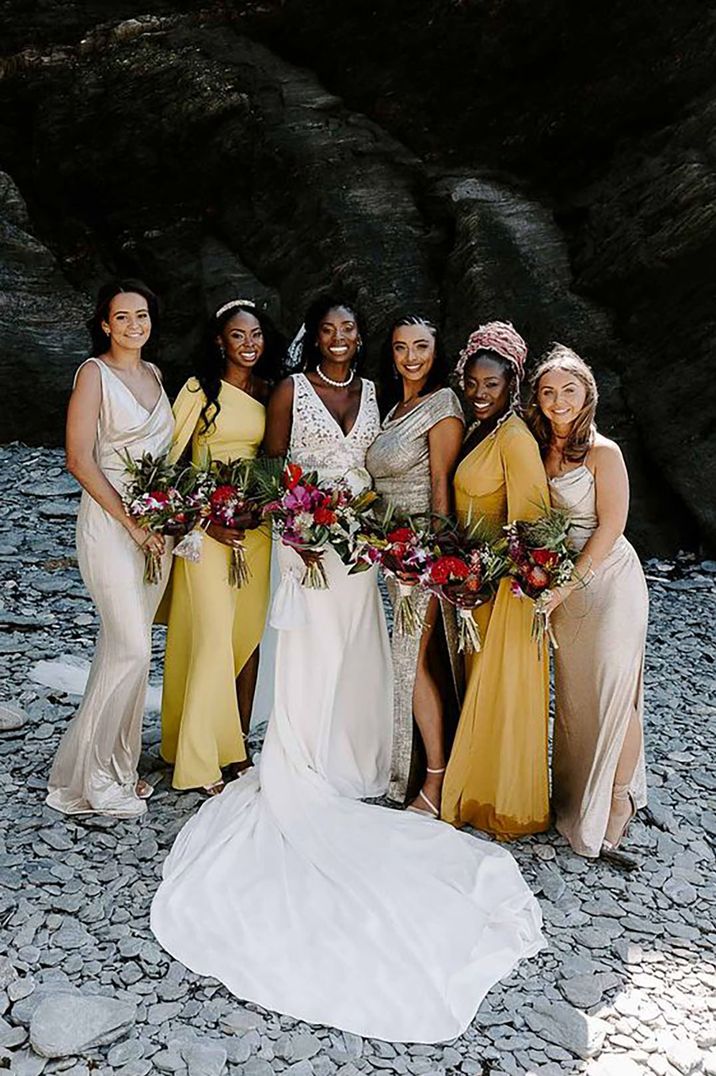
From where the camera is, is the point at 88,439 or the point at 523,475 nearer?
the point at 523,475

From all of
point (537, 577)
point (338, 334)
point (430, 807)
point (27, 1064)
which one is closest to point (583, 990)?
point (430, 807)

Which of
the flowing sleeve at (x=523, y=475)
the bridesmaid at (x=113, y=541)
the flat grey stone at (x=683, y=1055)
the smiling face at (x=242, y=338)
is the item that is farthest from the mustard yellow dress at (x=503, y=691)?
the bridesmaid at (x=113, y=541)

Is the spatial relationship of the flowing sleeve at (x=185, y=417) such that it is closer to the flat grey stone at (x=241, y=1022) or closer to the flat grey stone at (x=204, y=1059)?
the flat grey stone at (x=241, y=1022)

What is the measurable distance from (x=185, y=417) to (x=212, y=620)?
107 cm

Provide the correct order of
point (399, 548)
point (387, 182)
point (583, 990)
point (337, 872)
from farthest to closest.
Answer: point (387, 182) → point (399, 548) → point (337, 872) → point (583, 990)

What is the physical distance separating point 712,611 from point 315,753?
5258 millimetres

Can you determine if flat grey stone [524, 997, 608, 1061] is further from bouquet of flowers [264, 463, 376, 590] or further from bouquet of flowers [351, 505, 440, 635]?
bouquet of flowers [264, 463, 376, 590]

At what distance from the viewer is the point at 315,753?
5.11m

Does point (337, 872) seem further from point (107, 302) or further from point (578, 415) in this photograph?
point (107, 302)

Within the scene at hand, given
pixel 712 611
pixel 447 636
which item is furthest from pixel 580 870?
pixel 712 611

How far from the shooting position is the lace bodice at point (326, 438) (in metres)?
4.88

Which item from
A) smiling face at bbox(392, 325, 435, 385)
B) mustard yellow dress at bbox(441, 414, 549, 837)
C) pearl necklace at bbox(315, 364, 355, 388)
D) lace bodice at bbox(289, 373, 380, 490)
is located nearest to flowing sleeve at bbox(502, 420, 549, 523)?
mustard yellow dress at bbox(441, 414, 549, 837)

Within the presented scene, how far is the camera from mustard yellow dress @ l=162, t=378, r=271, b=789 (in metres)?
4.98

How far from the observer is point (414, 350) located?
15.5ft
